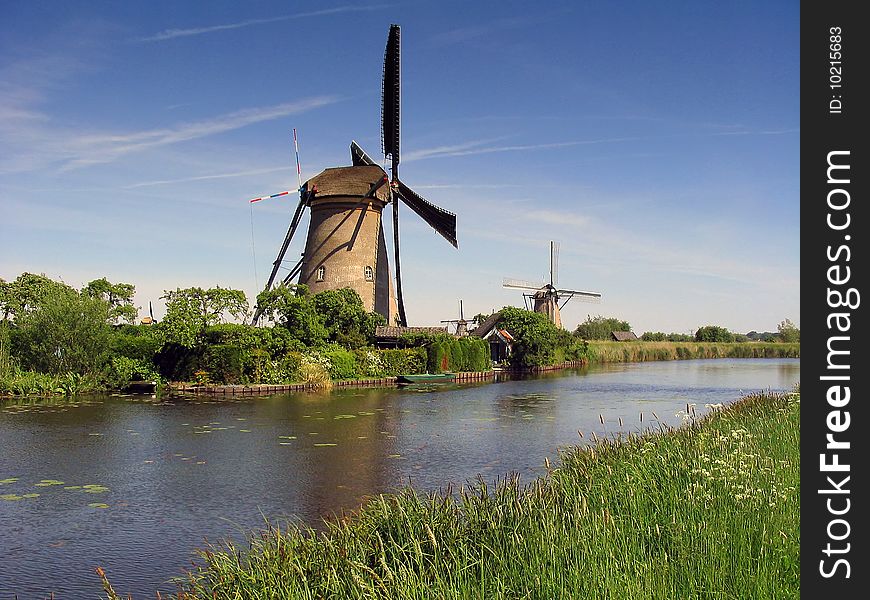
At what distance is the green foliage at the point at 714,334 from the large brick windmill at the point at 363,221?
46.4 metres

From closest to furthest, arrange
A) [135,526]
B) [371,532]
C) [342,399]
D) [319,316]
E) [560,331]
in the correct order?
[371,532], [135,526], [342,399], [319,316], [560,331]

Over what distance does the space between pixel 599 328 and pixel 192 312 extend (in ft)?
172

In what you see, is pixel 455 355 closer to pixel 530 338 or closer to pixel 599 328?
pixel 530 338

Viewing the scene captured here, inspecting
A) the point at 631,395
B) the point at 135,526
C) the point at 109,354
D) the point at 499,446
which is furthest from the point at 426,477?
the point at 109,354

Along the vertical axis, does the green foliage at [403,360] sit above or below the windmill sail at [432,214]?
below

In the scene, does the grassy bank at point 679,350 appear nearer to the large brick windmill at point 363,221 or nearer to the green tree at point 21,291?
the large brick windmill at point 363,221

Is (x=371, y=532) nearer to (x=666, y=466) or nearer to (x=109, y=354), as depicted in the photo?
(x=666, y=466)

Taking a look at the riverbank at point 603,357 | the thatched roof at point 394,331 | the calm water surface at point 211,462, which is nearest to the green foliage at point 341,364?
the riverbank at point 603,357

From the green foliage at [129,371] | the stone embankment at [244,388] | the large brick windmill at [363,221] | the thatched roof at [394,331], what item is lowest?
the stone embankment at [244,388]

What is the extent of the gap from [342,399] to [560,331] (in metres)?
24.4

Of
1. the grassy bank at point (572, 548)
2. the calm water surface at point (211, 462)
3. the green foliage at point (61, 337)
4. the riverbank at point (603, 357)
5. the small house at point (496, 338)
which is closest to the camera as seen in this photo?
the grassy bank at point (572, 548)

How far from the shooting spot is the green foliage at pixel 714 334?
6975cm
